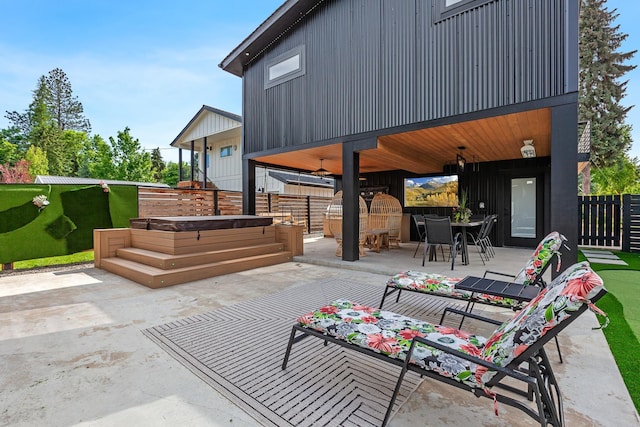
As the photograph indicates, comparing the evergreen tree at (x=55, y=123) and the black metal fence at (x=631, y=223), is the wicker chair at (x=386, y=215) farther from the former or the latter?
the evergreen tree at (x=55, y=123)

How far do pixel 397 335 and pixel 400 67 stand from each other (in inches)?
200

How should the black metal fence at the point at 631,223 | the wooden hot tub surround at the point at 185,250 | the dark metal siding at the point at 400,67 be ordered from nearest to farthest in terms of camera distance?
the dark metal siding at the point at 400,67 < the wooden hot tub surround at the point at 185,250 < the black metal fence at the point at 631,223

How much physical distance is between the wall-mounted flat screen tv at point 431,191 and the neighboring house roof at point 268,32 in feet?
19.2

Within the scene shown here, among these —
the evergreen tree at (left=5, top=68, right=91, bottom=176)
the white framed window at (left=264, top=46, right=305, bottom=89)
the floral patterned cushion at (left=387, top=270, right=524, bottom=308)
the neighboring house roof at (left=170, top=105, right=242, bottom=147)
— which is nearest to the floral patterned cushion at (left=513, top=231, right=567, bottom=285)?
the floral patterned cushion at (left=387, top=270, right=524, bottom=308)

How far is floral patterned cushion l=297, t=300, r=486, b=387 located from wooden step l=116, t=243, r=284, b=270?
11.6ft

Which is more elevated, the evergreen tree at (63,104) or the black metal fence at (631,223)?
the evergreen tree at (63,104)

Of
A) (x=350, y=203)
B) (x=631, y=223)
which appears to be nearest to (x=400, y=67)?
(x=350, y=203)

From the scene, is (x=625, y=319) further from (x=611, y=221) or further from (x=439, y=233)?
(x=611, y=221)

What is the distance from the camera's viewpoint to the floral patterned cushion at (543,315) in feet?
3.79

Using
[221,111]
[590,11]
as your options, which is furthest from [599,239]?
[590,11]

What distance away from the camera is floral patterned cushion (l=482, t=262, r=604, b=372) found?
116 cm

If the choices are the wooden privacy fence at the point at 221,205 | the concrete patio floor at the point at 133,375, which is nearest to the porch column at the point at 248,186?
the wooden privacy fence at the point at 221,205

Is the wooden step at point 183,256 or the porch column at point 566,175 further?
the wooden step at point 183,256

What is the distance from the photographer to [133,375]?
210 cm
